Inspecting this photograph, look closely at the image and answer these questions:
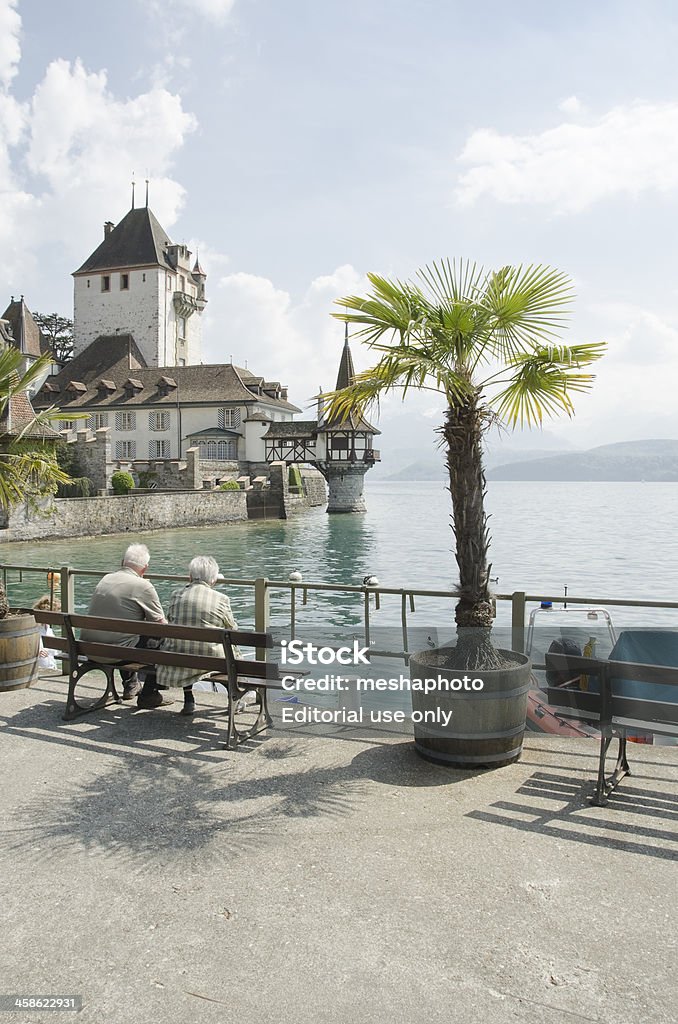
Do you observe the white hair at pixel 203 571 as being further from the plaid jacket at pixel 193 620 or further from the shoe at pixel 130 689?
the shoe at pixel 130 689

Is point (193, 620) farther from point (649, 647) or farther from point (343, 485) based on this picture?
point (343, 485)

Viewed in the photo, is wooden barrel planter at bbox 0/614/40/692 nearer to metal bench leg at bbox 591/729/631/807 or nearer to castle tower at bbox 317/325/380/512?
metal bench leg at bbox 591/729/631/807

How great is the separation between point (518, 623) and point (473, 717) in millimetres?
1600

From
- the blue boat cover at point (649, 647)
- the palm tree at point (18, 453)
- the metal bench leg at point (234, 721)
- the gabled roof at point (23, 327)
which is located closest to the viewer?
the metal bench leg at point (234, 721)

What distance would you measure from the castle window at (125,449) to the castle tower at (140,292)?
1334cm

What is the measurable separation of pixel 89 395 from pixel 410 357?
7981 cm

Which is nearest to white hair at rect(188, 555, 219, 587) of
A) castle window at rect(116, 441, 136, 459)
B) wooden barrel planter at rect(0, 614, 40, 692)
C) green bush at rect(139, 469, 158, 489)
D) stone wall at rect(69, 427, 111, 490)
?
wooden barrel planter at rect(0, 614, 40, 692)

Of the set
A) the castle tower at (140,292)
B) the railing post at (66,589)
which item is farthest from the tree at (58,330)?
the railing post at (66,589)

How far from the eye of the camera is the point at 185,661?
6648mm

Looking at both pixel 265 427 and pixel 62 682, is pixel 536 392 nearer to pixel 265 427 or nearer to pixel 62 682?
pixel 62 682

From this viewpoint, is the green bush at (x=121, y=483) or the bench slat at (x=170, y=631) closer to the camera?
the bench slat at (x=170, y=631)

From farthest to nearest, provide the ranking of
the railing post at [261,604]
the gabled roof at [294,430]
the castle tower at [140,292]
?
the castle tower at [140,292] < the gabled roof at [294,430] < the railing post at [261,604]

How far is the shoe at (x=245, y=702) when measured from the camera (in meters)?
6.96

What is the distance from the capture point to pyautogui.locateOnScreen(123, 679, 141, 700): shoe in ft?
24.9
